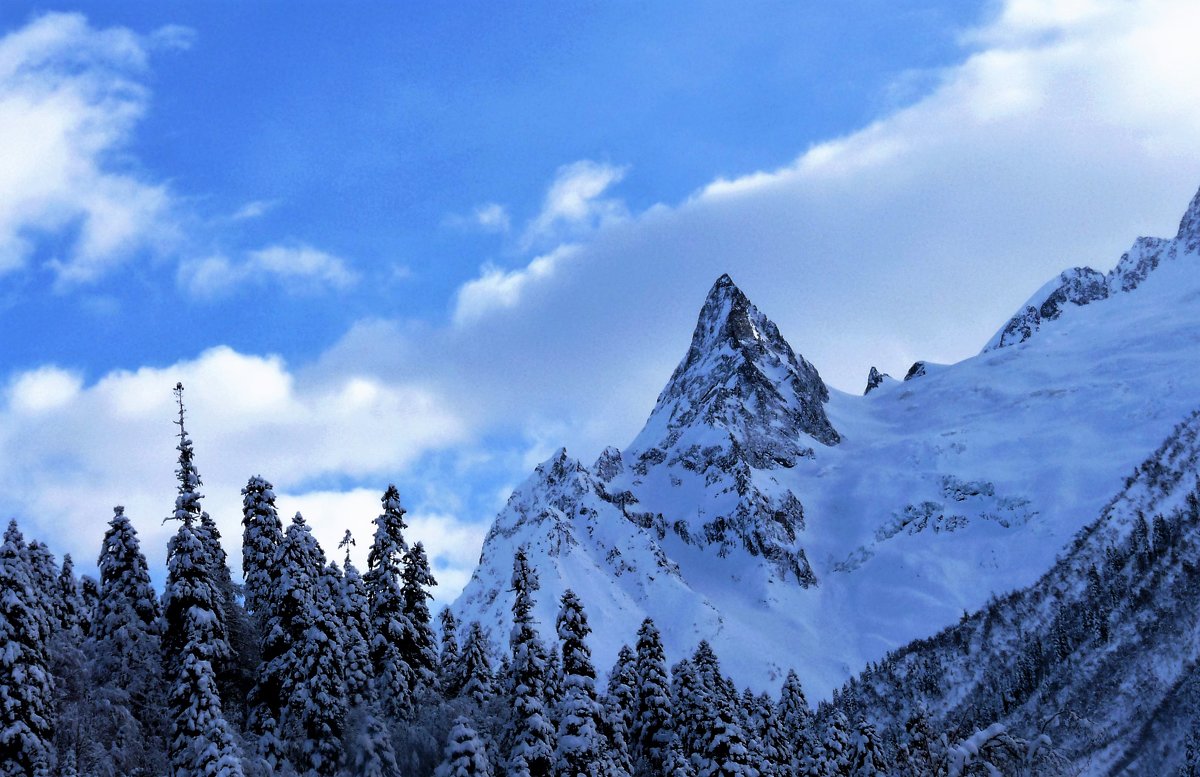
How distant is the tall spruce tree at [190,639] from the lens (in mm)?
38250

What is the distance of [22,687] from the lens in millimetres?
35625

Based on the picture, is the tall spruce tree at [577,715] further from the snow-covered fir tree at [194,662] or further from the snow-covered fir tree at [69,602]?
the snow-covered fir tree at [69,602]

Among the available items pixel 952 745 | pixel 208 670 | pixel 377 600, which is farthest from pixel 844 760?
pixel 952 745

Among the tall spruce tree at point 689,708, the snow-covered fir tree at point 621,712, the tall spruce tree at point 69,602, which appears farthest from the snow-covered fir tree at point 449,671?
the tall spruce tree at point 69,602

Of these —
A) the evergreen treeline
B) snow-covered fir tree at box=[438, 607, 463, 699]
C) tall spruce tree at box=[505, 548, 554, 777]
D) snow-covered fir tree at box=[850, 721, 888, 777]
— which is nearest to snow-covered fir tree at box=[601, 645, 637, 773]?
the evergreen treeline

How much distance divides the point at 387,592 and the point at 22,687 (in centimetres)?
1634

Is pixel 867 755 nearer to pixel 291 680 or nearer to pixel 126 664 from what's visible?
pixel 291 680

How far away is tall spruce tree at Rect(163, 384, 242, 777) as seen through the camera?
3825 cm

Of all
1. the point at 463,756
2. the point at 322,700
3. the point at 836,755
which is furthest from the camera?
the point at 836,755

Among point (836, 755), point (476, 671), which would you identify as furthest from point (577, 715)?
point (836, 755)

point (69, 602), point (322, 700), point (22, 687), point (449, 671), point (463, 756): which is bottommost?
point (463, 756)

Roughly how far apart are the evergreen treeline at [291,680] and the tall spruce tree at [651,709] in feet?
0.34

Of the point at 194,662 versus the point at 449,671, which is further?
the point at 449,671

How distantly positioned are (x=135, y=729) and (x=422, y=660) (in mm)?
13215
